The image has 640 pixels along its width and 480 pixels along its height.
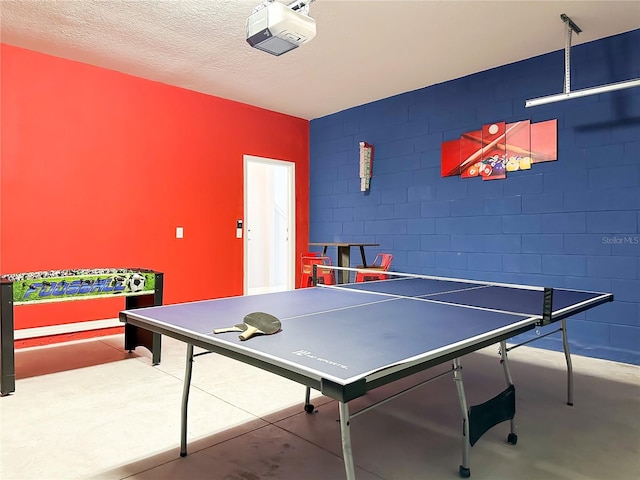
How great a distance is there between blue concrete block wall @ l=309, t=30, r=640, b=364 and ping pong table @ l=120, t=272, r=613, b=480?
56.9 inches

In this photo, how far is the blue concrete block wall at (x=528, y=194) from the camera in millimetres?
3689

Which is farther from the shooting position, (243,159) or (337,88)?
(243,159)

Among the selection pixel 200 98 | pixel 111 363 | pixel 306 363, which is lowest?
pixel 111 363

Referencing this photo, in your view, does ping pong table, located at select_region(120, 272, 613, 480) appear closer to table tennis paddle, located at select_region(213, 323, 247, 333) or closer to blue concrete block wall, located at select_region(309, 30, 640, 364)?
table tennis paddle, located at select_region(213, 323, 247, 333)

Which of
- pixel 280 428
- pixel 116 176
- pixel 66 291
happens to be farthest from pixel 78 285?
pixel 280 428

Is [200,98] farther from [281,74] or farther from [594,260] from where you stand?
[594,260]

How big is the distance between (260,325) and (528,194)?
3.56 metres

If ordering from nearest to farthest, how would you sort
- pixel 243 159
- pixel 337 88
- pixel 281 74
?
1. pixel 281 74
2. pixel 337 88
3. pixel 243 159

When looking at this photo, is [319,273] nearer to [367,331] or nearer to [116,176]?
[116,176]

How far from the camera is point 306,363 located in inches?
48.9

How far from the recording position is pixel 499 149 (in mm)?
4410

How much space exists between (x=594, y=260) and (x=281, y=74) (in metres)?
3.57

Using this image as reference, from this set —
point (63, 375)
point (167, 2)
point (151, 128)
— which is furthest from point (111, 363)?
point (167, 2)
